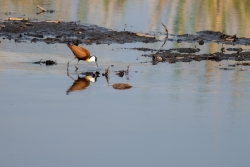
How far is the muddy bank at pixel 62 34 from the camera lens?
16500 millimetres

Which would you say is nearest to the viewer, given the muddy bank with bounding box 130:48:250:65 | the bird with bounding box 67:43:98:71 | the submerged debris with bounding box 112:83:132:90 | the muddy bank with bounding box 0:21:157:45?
the submerged debris with bounding box 112:83:132:90

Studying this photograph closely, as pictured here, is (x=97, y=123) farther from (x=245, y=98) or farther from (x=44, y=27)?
(x=44, y=27)

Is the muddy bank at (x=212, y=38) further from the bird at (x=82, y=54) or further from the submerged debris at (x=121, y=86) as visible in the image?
the submerged debris at (x=121, y=86)

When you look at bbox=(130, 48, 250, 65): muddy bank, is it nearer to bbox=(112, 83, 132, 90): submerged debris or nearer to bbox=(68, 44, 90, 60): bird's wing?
bbox=(68, 44, 90, 60): bird's wing

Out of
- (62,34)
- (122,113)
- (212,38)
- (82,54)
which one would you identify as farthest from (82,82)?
(212,38)

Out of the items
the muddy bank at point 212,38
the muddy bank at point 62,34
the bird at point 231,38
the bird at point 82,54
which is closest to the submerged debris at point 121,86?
the bird at point 82,54

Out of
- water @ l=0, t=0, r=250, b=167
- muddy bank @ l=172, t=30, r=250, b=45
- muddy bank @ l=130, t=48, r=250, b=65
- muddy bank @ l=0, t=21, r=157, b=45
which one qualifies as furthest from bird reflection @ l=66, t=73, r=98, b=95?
muddy bank @ l=172, t=30, r=250, b=45

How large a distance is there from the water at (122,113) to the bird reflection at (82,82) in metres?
0.12

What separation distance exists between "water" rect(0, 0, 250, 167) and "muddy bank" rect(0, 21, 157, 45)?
1.77 feet

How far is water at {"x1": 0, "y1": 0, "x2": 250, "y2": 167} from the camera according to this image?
325 inches

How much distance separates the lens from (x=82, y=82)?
487 inches

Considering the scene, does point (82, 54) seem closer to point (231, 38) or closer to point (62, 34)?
point (62, 34)

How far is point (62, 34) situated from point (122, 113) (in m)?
7.35

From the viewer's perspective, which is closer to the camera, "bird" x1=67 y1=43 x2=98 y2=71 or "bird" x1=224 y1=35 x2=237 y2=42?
"bird" x1=67 y1=43 x2=98 y2=71
